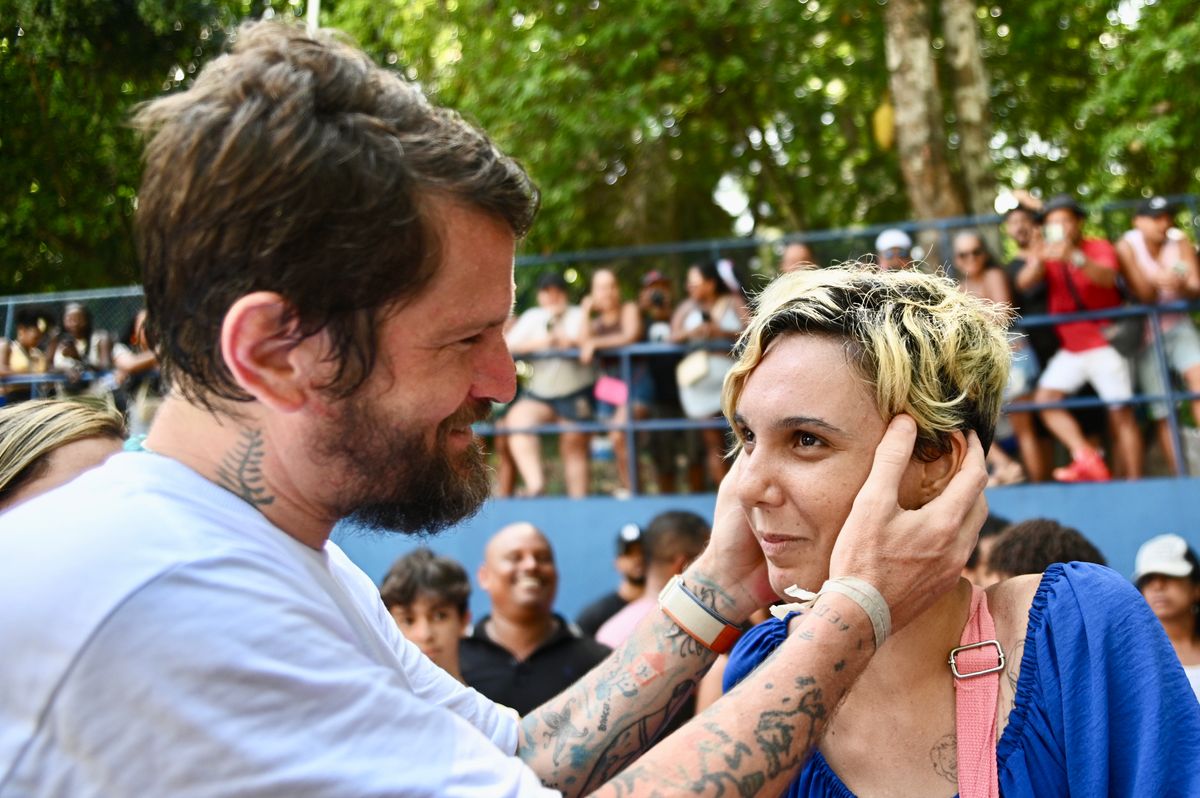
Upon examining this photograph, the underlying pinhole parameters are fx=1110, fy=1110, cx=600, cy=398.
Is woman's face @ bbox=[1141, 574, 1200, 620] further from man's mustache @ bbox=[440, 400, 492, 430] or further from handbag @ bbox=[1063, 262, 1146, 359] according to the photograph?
man's mustache @ bbox=[440, 400, 492, 430]

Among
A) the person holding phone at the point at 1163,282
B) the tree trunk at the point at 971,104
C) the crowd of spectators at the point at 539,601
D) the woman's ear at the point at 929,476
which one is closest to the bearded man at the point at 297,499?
the woman's ear at the point at 929,476

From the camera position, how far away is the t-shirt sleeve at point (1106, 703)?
196 cm

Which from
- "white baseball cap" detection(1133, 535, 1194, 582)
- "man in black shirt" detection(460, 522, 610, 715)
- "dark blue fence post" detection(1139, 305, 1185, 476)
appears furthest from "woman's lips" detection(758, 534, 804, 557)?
"dark blue fence post" detection(1139, 305, 1185, 476)

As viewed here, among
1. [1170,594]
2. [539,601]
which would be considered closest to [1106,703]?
[1170,594]

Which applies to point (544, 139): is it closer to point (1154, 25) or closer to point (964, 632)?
point (1154, 25)

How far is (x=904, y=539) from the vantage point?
1989mm

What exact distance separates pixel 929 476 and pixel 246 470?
133 centimetres

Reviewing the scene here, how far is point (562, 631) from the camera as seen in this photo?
558cm

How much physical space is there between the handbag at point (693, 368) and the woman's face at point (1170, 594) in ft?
12.9

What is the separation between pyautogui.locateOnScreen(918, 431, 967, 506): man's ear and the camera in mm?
2229

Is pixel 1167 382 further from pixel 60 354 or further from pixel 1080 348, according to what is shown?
pixel 60 354

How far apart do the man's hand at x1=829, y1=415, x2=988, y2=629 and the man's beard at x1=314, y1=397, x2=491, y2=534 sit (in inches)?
26.8

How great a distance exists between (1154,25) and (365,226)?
36.2ft

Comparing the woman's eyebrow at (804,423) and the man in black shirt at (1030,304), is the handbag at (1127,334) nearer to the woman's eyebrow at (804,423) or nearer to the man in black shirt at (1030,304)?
the man in black shirt at (1030,304)
